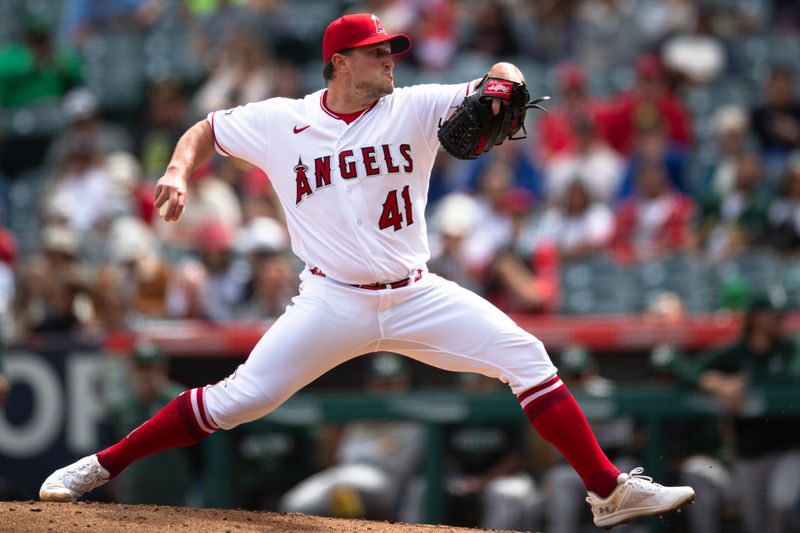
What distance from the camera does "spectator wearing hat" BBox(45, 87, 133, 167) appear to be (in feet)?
36.9

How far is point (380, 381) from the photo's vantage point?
7.75 metres

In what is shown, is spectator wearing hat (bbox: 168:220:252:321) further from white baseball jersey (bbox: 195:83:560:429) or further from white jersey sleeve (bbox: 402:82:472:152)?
white jersey sleeve (bbox: 402:82:472:152)

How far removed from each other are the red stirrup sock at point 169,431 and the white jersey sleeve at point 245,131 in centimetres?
89

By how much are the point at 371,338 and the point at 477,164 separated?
17.4ft

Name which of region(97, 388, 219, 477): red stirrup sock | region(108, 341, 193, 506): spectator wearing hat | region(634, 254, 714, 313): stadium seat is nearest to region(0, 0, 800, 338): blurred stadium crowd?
region(634, 254, 714, 313): stadium seat

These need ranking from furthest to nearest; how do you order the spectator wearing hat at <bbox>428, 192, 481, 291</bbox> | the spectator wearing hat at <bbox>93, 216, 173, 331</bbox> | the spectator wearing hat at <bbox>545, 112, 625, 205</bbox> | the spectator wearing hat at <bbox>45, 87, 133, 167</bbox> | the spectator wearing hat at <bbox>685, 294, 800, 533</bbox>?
the spectator wearing hat at <bbox>45, 87, 133, 167</bbox>, the spectator wearing hat at <bbox>545, 112, 625, 205</bbox>, the spectator wearing hat at <bbox>93, 216, 173, 331</bbox>, the spectator wearing hat at <bbox>428, 192, 481, 291</bbox>, the spectator wearing hat at <bbox>685, 294, 800, 533</bbox>

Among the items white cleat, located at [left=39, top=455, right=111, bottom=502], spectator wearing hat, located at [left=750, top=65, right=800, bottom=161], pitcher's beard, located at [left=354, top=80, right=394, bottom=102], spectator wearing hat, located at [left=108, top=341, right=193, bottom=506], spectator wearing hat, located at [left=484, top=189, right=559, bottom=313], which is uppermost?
pitcher's beard, located at [left=354, top=80, right=394, bottom=102]

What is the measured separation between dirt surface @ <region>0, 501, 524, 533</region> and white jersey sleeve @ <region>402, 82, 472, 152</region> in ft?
4.72

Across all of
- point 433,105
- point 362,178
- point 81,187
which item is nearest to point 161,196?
point 362,178

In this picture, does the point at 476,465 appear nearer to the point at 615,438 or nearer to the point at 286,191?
the point at 615,438

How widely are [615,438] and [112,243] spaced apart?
4356mm

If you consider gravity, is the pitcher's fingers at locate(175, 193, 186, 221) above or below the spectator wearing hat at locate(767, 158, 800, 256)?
above

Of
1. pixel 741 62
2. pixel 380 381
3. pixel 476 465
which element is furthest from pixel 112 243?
pixel 741 62

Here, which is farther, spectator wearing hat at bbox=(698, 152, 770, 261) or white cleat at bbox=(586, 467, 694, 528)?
spectator wearing hat at bbox=(698, 152, 770, 261)
